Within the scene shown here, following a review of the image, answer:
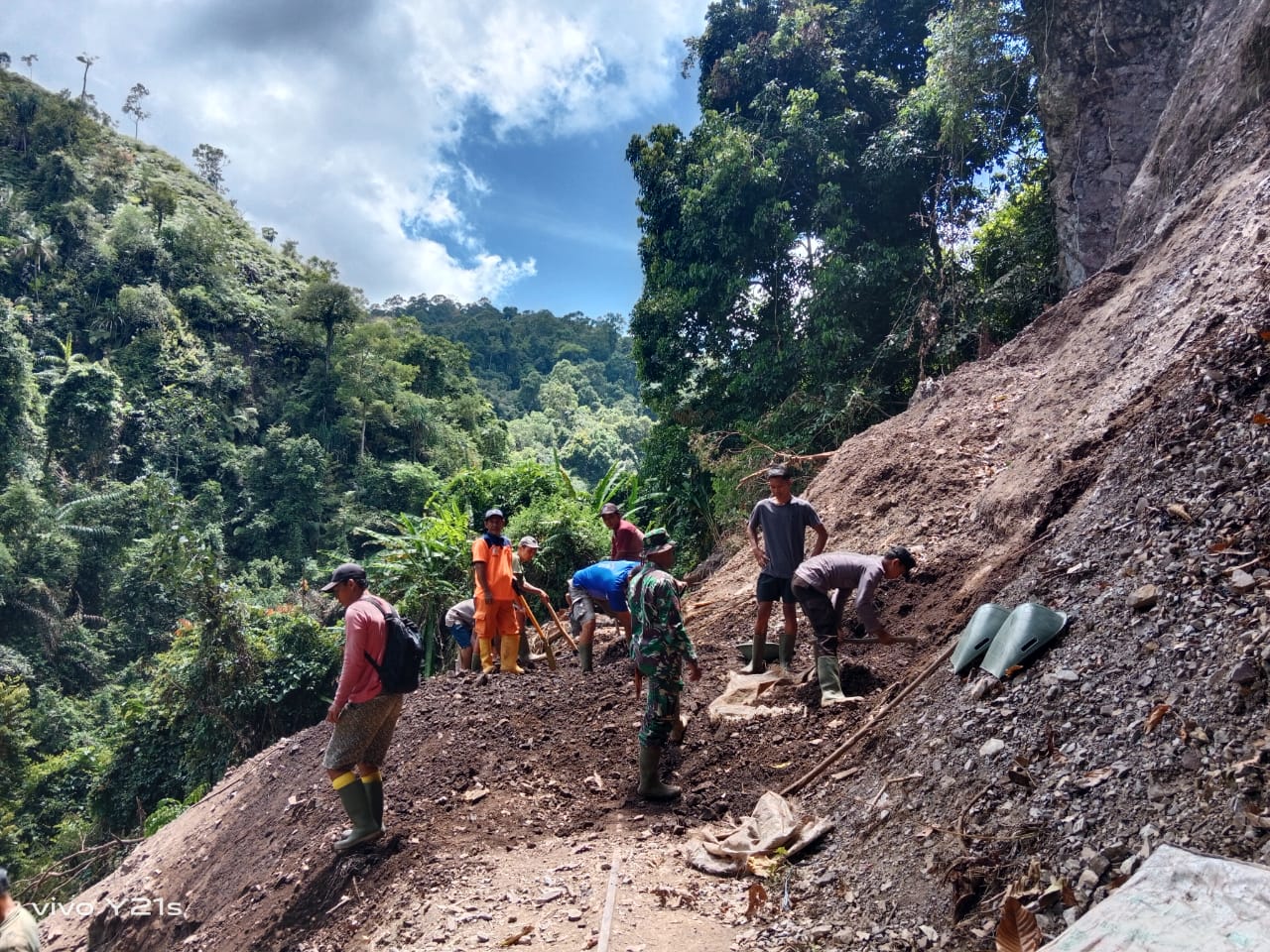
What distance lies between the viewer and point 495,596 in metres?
7.27

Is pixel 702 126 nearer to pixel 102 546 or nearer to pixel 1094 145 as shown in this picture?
pixel 1094 145

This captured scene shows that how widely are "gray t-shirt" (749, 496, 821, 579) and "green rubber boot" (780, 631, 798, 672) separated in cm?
46

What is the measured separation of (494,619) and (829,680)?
3.45 meters

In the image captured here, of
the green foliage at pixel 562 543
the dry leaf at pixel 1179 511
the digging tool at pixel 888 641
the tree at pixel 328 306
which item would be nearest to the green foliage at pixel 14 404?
the tree at pixel 328 306

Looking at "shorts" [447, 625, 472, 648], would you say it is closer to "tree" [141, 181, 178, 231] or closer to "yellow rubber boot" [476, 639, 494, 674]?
"yellow rubber boot" [476, 639, 494, 674]

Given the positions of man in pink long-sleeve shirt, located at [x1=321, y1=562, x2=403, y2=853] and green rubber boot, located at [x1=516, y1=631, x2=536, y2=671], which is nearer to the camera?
man in pink long-sleeve shirt, located at [x1=321, y1=562, x2=403, y2=853]

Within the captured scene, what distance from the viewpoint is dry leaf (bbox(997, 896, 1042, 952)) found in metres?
2.53

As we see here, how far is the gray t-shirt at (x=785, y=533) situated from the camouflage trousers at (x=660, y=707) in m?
1.42

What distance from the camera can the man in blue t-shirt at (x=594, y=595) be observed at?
6.96 meters

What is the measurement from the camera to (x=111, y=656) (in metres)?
27.5

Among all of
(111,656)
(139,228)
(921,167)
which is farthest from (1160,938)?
(139,228)

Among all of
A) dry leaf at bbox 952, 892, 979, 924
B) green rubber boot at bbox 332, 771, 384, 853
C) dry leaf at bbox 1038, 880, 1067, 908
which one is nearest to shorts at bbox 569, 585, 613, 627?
green rubber boot at bbox 332, 771, 384, 853

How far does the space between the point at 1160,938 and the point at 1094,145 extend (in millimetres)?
11393

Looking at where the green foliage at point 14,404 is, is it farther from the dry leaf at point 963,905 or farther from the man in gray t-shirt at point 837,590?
the dry leaf at point 963,905
